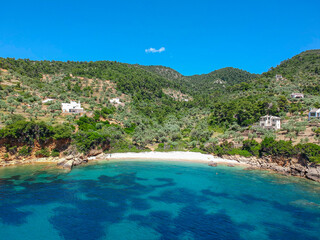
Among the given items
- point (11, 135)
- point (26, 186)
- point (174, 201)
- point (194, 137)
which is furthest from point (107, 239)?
point (194, 137)

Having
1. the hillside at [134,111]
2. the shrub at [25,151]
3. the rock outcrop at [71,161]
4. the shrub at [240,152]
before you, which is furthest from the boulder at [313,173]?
the shrub at [25,151]

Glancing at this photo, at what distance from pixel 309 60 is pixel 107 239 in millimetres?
116489

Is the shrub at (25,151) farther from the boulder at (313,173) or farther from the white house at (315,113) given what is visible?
the white house at (315,113)

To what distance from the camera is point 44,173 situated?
27.4 metres

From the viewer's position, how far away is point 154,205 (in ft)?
62.8

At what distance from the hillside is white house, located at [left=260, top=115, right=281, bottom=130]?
1.84 m

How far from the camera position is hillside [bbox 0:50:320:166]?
35.2m

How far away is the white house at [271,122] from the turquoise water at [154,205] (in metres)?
18.2

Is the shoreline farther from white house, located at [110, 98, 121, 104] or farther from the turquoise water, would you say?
white house, located at [110, 98, 121, 104]

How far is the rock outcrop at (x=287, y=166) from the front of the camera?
85.6 feet

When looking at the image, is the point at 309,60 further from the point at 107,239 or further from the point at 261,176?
the point at 107,239

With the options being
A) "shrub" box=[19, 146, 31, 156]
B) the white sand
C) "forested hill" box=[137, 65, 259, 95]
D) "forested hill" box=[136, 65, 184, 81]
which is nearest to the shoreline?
the white sand

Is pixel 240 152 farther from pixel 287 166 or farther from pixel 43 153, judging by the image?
pixel 43 153

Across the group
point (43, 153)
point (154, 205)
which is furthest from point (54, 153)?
point (154, 205)
